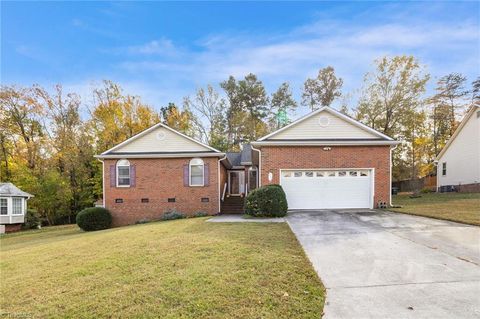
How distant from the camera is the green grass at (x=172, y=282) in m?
3.70

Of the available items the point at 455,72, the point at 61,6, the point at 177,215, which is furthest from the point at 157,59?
the point at 455,72

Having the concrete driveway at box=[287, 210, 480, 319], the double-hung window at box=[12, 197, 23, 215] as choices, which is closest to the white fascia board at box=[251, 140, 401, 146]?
the concrete driveway at box=[287, 210, 480, 319]

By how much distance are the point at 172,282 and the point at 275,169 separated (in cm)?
1018

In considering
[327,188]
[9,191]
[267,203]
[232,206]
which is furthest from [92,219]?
[327,188]

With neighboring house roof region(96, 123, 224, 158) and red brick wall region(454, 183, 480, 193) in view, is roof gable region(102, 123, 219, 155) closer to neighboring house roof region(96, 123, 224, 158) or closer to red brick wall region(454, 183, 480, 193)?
neighboring house roof region(96, 123, 224, 158)

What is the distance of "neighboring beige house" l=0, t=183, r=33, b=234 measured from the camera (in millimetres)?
21255

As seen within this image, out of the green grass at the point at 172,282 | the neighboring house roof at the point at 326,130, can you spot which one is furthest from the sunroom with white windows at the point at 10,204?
the neighboring house roof at the point at 326,130

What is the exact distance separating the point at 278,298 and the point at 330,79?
33273 mm

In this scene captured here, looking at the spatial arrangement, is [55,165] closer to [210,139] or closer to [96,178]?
[96,178]

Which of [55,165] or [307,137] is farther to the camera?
[55,165]

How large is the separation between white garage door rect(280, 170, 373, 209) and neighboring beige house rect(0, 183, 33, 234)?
2061cm

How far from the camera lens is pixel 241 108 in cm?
3378

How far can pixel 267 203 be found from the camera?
12.2 m

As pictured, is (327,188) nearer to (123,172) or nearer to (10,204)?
(123,172)
